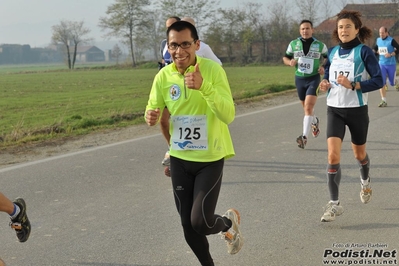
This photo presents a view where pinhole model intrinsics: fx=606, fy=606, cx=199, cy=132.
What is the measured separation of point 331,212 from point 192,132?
204 centimetres

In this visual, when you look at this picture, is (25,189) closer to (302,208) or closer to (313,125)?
(302,208)

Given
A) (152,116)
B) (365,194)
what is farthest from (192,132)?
(365,194)

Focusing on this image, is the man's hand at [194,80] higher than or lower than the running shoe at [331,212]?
higher

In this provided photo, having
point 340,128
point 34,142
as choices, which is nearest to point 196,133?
point 340,128

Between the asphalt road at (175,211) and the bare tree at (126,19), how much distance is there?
8561 cm

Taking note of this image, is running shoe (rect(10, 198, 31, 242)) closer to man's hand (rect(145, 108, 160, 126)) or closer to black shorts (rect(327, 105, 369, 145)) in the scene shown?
man's hand (rect(145, 108, 160, 126))

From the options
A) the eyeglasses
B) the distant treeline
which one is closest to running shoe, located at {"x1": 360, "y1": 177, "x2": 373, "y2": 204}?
the eyeglasses

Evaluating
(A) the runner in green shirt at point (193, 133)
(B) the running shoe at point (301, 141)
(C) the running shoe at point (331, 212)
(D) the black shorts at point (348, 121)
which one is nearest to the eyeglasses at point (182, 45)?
(A) the runner in green shirt at point (193, 133)

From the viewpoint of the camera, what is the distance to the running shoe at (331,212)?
5598 millimetres

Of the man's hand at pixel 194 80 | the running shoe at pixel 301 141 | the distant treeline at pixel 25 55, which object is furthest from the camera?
the distant treeline at pixel 25 55

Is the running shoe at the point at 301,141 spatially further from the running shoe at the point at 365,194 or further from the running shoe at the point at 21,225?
the running shoe at the point at 21,225

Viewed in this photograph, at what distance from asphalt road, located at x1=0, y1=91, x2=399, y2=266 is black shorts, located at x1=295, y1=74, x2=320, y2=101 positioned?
0.82 metres

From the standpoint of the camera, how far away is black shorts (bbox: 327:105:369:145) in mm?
5758

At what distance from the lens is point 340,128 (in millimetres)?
5773
